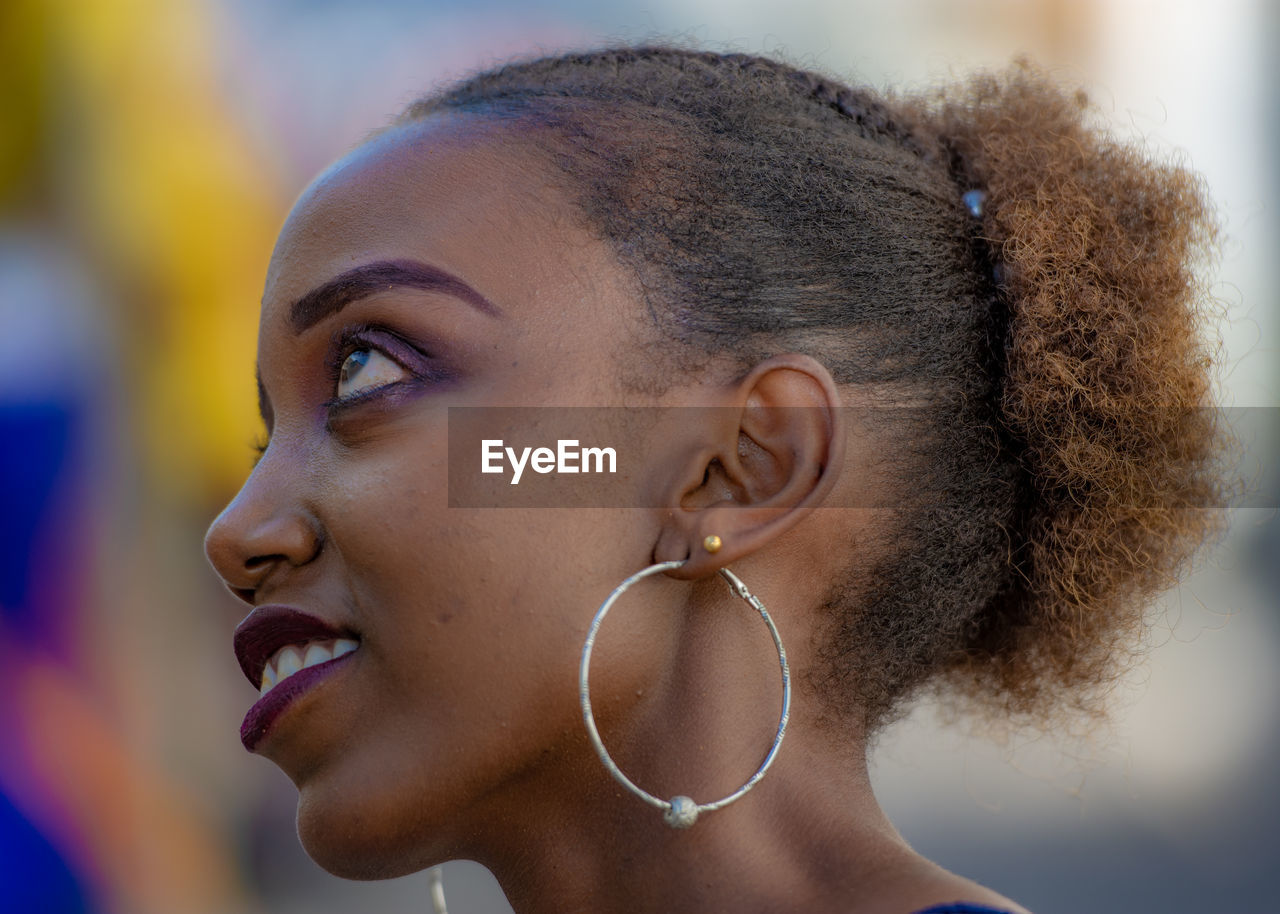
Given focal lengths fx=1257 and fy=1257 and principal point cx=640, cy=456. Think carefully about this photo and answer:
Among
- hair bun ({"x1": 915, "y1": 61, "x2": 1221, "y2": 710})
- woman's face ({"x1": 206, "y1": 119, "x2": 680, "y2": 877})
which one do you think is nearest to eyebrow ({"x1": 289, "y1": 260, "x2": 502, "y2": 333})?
woman's face ({"x1": 206, "y1": 119, "x2": 680, "y2": 877})

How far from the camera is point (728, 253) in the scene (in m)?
1.71

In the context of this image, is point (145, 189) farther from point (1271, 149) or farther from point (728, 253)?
point (1271, 149)

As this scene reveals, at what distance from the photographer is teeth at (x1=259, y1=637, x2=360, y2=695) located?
5.26 feet

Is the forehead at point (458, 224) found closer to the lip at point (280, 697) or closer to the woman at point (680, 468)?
the woman at point (680, 468)

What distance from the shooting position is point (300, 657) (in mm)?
1649

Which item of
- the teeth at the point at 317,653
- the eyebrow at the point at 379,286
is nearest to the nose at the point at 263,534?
the teeth at the point at 317,653

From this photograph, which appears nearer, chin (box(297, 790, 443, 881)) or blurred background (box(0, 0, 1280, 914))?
chin (box(297, 790, 443, 881))

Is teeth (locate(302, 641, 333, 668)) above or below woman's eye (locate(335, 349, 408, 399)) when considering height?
below

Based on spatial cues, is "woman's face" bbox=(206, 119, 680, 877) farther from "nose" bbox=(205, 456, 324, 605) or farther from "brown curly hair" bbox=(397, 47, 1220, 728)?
"brown curly hair" bbox=(397, 47, 1220, 728)

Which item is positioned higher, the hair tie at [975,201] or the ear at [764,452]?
the hair tie at [975,201]

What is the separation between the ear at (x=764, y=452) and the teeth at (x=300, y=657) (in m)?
0.43

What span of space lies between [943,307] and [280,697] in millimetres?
1055

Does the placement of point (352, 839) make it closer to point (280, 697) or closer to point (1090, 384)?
point (280, 697)

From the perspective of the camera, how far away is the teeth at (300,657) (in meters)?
1.60
